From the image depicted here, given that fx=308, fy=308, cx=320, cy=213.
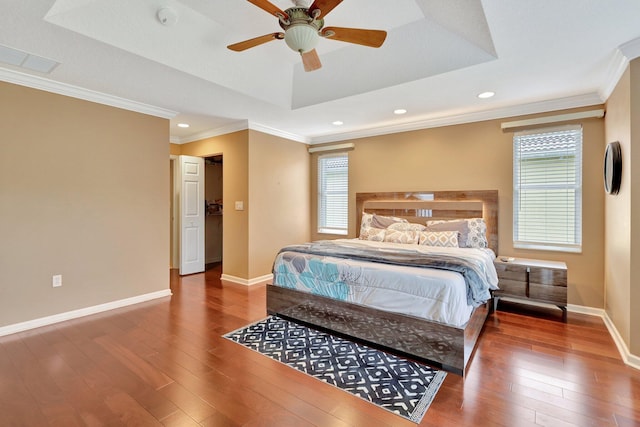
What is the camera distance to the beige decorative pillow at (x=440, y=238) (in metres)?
3.83

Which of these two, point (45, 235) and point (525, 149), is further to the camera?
point (525, 149)

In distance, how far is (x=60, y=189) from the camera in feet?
10.9

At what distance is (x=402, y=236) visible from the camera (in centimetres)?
418

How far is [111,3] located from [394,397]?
341cm

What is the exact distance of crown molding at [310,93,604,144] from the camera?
3.50 meters

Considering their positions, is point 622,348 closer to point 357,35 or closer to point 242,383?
point 242,383

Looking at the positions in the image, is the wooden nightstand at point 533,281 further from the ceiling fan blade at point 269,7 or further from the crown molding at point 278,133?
the crown molding at point 278,133

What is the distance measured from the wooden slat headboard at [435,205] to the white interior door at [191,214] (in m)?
2.90

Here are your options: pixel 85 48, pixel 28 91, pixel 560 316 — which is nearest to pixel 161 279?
pixel 28 91

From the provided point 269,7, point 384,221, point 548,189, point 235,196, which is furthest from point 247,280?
point 548,189

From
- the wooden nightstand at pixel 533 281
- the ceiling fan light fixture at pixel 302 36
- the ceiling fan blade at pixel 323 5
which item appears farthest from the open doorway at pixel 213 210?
the wooden nightstand at pixel 533 281

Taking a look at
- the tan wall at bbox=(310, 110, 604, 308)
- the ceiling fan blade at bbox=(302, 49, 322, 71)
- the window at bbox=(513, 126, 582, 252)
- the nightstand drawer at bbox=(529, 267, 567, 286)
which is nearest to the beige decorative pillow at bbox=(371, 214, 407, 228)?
the tan wall at bbox=(310, 110, 604, 308)

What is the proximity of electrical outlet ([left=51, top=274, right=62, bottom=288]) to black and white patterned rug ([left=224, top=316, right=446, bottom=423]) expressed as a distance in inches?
79.0

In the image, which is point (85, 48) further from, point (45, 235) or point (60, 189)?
point (45, 235)
